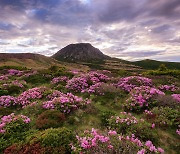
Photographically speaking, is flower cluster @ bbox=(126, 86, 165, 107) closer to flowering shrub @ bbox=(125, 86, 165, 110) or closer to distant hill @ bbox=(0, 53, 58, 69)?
flowering shrub @ bbox=(125, 86, 165, 110)

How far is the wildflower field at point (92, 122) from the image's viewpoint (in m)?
7.67

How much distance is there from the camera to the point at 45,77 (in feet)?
78.1

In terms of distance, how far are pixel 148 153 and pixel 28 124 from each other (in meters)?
6.88

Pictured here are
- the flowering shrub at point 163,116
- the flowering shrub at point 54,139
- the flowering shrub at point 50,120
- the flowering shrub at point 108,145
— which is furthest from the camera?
the flowering shrub at point 163,116

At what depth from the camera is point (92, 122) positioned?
10906mm

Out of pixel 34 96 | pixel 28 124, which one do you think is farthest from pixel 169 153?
pixel 34 96

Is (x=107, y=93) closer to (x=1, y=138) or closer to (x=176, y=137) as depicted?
(x=176, y=137)

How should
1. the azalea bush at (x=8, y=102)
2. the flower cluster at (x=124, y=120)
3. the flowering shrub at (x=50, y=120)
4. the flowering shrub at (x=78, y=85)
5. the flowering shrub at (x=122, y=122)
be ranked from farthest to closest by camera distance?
the flowering shrub at (x=78, y=85) → the azalea bush at (x=8, y=102) → the flowering shrub at (x=50, y=120) → the flower cluster at (x=124, y=120) → the flowering shrub at (x=122, y=122)

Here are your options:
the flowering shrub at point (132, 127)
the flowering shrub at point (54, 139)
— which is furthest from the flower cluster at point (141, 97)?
the flowering shrub at point (54, 139)

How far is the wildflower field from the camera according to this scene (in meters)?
7.67

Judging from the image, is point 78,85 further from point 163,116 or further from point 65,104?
point 163,116

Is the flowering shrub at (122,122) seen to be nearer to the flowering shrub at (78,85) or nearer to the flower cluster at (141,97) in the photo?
the flower cluster at (141,97)

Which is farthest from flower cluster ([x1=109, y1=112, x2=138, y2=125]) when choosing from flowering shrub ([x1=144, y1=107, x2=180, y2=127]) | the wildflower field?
flowering shrub ([x1=144, y1=107, x2=180, y2=127])

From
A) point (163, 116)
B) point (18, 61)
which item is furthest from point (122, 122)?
point (18, 61)
